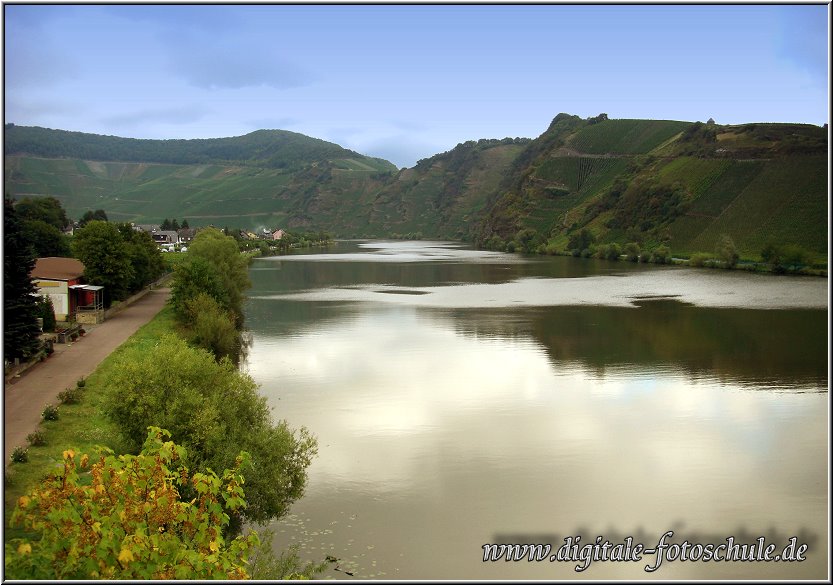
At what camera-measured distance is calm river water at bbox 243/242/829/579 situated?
17.7 meters

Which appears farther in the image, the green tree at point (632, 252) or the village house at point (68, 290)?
the green tree at point (632, 252)

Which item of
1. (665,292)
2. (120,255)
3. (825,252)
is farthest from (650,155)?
(120,255)

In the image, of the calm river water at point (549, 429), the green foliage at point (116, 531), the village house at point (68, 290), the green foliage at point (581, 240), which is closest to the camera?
the green foliage at point (116, 531)

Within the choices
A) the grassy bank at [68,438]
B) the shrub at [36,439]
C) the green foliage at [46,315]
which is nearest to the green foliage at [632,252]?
the green foliage at [46,315]

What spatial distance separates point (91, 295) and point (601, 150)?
14786 centimetres

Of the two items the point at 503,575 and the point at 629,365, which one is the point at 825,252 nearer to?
the point at 629,365

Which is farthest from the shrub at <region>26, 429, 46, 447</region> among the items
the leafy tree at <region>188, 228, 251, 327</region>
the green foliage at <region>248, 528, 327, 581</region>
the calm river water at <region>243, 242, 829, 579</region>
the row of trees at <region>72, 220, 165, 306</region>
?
the row of trees at <region>72, 220, 165, 306</region>

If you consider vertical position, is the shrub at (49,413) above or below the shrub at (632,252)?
below

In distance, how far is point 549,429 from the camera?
2608 cm

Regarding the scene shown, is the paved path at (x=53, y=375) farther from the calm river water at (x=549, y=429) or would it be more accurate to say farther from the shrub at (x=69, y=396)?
the calm river water at (x=549, y=429)

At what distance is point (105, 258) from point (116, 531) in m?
45.9

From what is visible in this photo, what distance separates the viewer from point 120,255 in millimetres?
51281

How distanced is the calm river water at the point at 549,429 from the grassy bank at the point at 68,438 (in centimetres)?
570

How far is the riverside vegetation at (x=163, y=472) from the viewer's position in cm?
742
